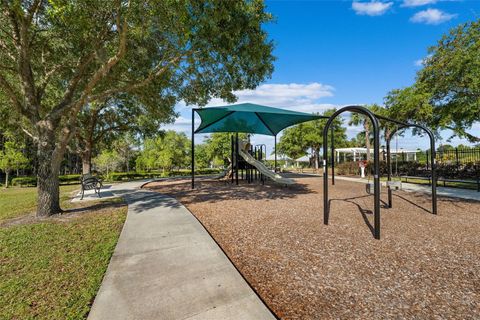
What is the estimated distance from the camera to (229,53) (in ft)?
21.7

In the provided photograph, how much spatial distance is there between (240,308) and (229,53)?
647 cm

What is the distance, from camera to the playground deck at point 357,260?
91.4 inches

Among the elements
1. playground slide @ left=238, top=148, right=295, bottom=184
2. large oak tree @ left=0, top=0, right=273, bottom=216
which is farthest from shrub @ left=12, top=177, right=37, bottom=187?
playground slide @ left=238, top=148, right=295, bottom=184

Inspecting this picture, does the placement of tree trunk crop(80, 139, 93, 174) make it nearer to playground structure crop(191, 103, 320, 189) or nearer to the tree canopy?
playground structure crop(191, 103, 320, 189)

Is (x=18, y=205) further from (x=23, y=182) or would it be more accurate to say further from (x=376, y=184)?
(x=23, y=182)

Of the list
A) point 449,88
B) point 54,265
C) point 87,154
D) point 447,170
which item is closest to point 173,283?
point 54,265

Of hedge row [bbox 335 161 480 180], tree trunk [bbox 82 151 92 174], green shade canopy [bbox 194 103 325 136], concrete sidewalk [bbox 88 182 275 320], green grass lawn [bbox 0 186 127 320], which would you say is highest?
green shade canopy [bbox 194 103 325 136]

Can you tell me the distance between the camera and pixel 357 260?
3.31m

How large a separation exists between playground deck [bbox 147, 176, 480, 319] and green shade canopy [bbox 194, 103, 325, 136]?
629 centimetres

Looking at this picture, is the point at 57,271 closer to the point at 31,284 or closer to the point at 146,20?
the point at 31,284

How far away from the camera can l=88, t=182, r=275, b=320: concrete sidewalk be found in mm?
2137

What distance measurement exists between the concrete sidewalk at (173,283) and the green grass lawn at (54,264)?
21 centimetres

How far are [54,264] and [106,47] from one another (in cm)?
668

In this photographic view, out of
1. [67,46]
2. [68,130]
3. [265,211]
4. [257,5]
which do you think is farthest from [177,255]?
[67,46]
